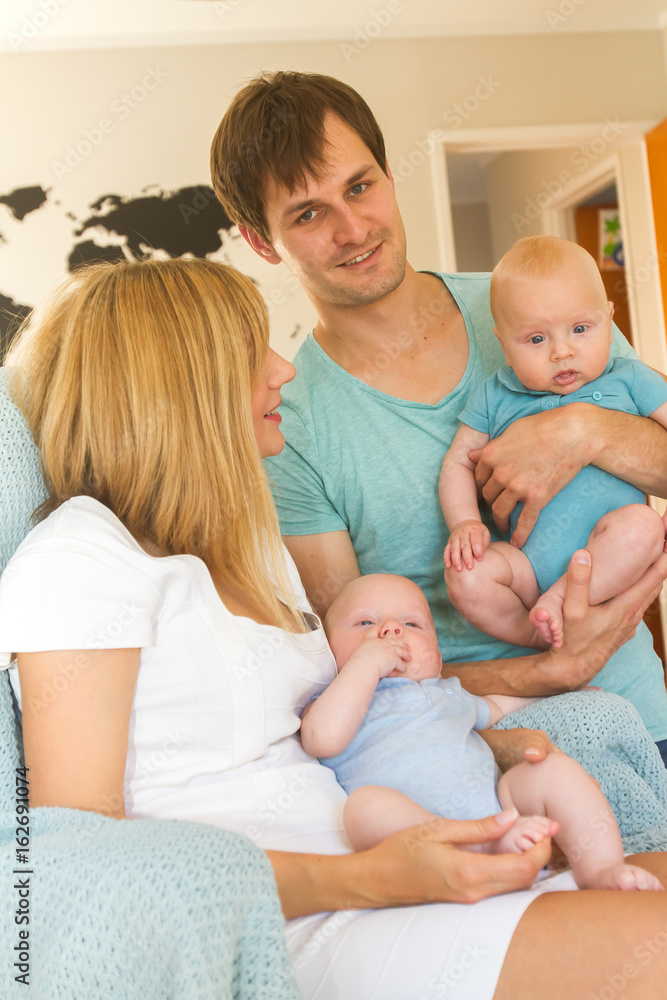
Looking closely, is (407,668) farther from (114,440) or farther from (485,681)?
(114,440)

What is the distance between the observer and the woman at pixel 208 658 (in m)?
0.78

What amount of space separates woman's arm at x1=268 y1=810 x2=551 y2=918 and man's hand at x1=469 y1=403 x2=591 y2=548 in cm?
72

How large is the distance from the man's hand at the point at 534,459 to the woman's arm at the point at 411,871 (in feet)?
2.35

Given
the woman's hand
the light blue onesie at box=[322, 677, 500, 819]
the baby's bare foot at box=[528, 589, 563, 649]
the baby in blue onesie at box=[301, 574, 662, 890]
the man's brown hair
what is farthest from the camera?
the man's brown hair

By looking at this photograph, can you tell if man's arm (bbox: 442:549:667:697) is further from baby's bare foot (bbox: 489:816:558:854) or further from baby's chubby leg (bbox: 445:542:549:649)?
baby's bare foot (bbox: 489:816:558:854)

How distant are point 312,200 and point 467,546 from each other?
749 mm

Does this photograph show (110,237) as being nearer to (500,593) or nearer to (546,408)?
(546,408)

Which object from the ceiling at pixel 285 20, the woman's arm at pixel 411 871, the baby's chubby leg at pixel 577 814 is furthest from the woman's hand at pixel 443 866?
the ceiling at pixel 285 20

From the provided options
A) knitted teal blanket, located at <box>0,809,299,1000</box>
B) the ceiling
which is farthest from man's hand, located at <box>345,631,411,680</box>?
the ceiling

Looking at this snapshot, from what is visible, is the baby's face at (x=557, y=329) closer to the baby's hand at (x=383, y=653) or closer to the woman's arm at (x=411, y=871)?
the baby's hand at (x=383, y=653)

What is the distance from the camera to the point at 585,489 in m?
1.50

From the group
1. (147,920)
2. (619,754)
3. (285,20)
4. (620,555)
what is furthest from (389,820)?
(285,20)

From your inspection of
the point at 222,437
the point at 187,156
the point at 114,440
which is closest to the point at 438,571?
the point at 222,437

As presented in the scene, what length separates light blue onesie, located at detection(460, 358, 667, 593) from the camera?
150cm
